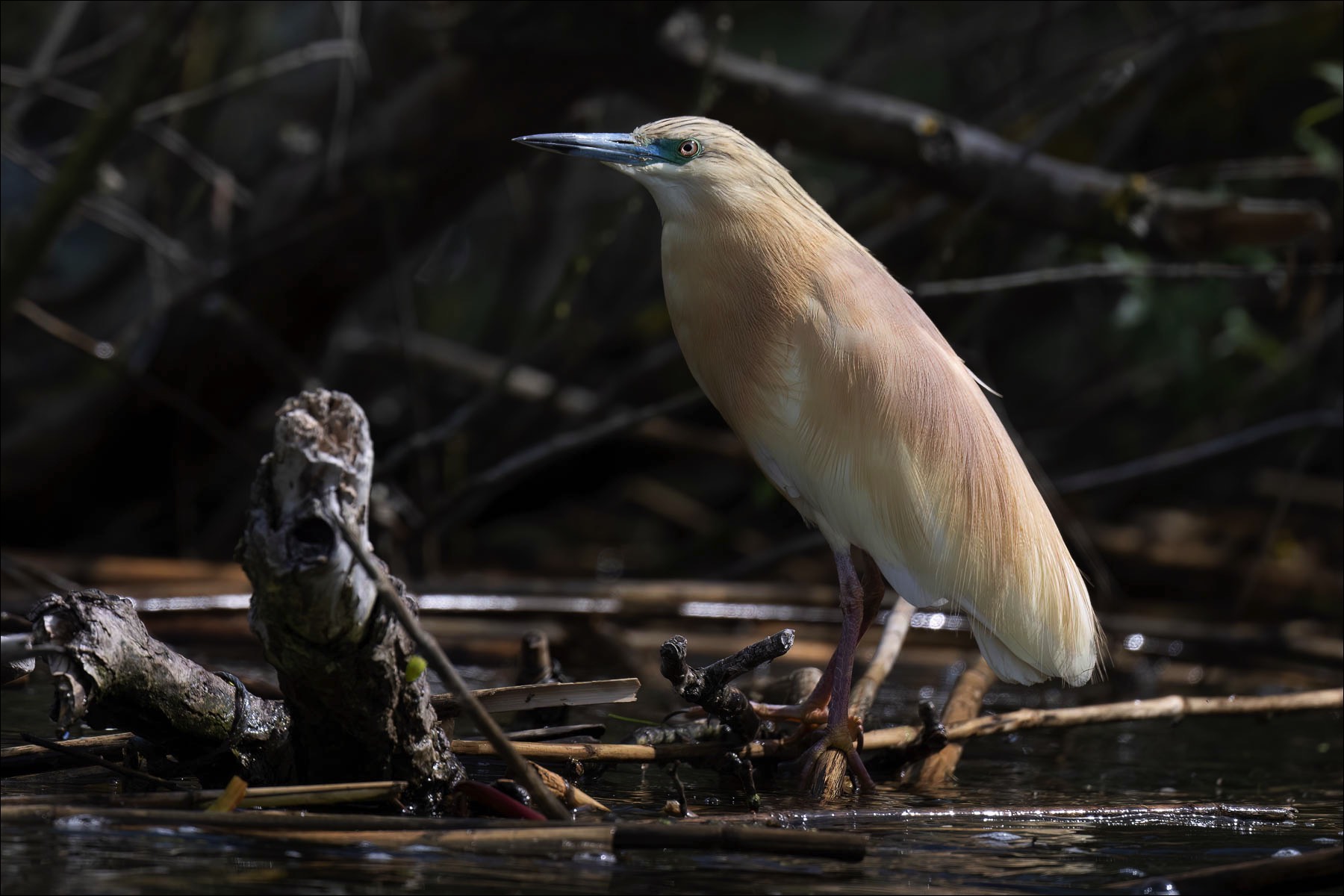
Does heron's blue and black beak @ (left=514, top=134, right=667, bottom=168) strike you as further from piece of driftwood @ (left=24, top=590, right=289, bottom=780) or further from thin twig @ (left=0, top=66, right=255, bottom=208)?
thin twig @ (left=0, top=66, right=255, bottom=208)

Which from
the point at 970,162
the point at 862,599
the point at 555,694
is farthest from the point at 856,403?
the point at 970,162

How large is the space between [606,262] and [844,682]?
204 inches

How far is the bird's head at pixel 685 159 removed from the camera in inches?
119

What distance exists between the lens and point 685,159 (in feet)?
10.3

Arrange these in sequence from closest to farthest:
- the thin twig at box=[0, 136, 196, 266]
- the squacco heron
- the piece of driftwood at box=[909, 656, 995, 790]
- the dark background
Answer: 1. the piece of driftwood at box=[909, 656, 995, 790]
2. the squacco heron
3. the thin twig at box=[0, 136, 196, 266]
4. the dark background

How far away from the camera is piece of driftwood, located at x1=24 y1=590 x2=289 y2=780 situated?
1.98 metres

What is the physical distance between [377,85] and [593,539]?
3.20 meters

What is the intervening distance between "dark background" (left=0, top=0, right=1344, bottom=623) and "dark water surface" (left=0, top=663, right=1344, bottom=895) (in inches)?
53.0

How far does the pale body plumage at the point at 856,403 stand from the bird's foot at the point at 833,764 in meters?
0.46

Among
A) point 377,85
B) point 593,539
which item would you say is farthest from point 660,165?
point 593,539

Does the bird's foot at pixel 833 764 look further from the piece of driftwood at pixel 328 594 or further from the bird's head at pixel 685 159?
→ the bird's head at pixel 685 159

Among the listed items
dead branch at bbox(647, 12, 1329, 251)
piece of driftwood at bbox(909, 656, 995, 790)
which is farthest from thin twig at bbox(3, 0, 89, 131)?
piece of driftwood at bbox(909, 656, 995, 790)

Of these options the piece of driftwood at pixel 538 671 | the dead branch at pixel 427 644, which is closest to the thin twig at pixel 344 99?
the piece of driftwood at pixel 538 671

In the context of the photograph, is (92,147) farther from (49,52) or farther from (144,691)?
(144,691)
